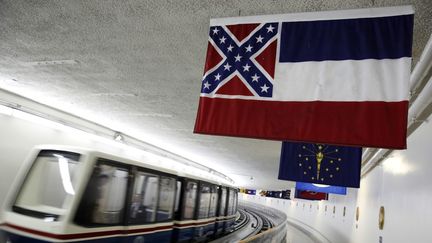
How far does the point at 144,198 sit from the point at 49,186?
78.6 inches

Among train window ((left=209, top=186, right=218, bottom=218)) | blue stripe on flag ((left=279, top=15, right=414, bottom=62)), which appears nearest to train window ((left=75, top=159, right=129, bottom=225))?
blue stripe on flag ((left=279, top=15, right=414, bottom=62))

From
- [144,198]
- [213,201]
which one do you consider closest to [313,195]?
[213,201]

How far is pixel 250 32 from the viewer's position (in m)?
4.42

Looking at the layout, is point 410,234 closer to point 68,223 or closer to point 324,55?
point 324,55

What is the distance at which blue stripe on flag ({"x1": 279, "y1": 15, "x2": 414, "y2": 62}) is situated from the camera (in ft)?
12.0

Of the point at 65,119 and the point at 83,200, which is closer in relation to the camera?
the point at 83,200

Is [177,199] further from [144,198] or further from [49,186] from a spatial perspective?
[49,186]

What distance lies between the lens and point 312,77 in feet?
12.9

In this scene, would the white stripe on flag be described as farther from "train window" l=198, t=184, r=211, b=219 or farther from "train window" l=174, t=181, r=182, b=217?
"train window" l=198, t=184, r=211, b=219

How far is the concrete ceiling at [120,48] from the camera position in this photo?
4473mm

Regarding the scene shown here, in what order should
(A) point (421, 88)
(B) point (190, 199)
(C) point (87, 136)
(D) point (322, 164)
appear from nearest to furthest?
(A) point (421, 88), (D) point (322, 164), (B) point (190, 199), (C) point (87, 136)

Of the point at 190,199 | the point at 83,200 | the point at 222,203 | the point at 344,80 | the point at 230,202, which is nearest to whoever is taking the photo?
the point at 344,80

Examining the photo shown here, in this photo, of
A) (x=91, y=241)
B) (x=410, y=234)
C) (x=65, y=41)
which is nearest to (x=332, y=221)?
(x=410, y=234)

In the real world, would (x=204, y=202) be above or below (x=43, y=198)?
below
